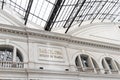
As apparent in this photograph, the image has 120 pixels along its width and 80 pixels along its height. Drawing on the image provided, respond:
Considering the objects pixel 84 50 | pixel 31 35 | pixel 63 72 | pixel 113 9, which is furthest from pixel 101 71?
pixel 113 9

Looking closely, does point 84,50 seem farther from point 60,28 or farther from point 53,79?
point 53,79

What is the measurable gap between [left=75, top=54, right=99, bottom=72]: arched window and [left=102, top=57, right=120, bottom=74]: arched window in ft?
4.04

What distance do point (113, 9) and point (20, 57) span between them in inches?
653

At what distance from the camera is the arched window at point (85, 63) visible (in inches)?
741

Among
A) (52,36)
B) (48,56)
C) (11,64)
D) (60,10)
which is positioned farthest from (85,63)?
(11,64)

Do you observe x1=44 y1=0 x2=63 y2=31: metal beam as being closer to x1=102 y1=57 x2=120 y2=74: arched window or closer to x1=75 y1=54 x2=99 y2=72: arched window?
x1=75 y1=54 x2=99 y2=72: arched window

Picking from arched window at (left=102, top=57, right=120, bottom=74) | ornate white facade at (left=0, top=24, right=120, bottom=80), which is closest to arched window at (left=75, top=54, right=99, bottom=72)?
ornate white facade at (left=0, top=24, right=120, bottom=80)

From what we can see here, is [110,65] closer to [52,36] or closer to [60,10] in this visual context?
[52,36]

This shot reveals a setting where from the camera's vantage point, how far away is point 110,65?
72.3 ft

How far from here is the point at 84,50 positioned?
2050 centimetres

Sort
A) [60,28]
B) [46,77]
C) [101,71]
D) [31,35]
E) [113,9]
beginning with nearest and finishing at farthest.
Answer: [46,77] → [31,35] → [101,71] → [60,28] → [113,9]

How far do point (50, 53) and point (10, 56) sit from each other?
12.2 feet

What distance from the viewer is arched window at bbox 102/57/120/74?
20.3 m

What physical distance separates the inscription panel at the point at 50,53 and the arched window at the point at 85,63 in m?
2.19
